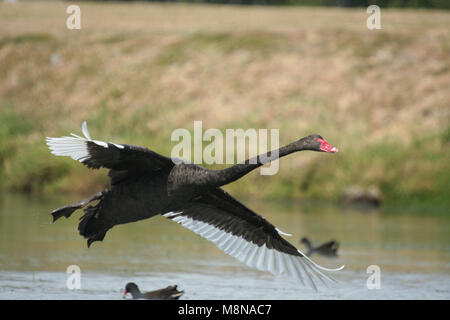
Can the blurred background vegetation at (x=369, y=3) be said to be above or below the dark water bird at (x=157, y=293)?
above

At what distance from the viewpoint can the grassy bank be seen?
81.6 feet

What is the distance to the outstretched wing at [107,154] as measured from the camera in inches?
336

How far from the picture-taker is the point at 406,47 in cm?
4088

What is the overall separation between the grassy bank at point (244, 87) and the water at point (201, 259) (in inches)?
175

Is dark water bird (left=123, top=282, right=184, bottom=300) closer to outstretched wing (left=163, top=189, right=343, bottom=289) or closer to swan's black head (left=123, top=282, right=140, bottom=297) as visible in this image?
swan's black head (left=123, top=282, right=140, bottom=297)

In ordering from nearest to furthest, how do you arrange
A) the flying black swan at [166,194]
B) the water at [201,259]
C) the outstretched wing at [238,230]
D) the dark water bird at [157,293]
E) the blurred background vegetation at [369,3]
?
the flying black swan at [166,194] → the dark water bird at [157,293] → the outstretched wing at [238,230] → the water at [201,259] → the blurred background vegetation at [369,3]

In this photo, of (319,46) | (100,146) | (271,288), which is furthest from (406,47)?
(100,146)

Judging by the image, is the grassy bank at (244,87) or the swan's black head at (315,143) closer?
the swan's black head at (315,143)

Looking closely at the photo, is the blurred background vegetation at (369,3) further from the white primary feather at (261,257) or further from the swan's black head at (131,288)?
the swan's black head at (131,288)

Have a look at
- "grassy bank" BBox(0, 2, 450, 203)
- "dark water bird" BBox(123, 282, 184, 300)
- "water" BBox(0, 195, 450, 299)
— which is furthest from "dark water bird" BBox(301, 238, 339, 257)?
"grassy bank" BBox(0, 2, 450, 203)

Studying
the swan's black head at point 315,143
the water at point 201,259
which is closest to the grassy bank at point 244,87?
the water at point 201,259

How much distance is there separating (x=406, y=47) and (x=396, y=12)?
11043mm

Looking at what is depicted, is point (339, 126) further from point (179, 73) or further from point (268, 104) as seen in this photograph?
point (179, 73)

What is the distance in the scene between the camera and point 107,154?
30.2 ft
